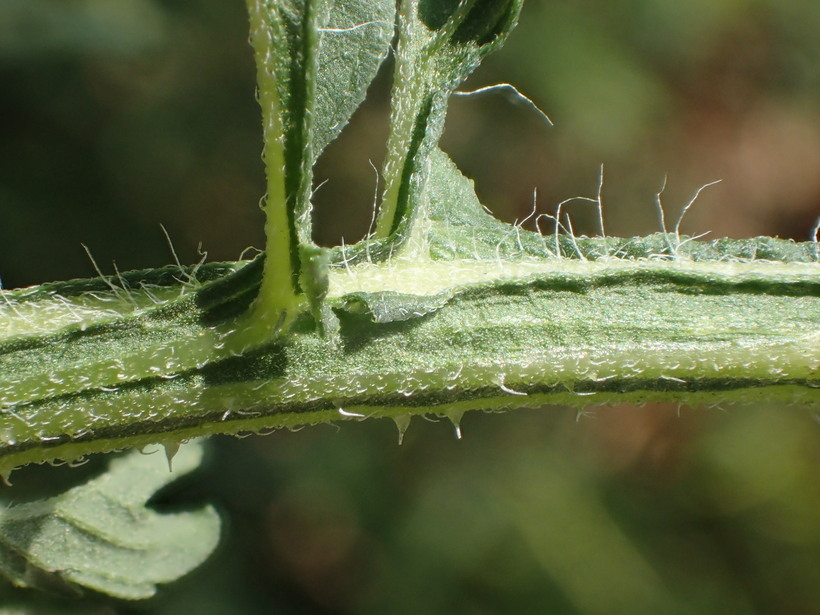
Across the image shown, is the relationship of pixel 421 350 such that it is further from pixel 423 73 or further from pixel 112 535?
pixel 112 535

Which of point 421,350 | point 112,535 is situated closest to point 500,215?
point 112,535

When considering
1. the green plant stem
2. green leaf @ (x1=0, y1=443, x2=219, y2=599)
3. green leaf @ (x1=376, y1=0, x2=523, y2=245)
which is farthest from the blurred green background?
green leaf @ (x1=376, y1=0, x2=523, y2=245)

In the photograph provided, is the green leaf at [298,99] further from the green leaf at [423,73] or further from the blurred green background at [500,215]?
the blurred green background at [500,215]

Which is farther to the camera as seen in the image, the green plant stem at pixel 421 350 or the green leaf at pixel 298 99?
the green plant stem at pixel 421 350

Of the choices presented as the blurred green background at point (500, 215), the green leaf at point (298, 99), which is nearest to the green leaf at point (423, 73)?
the green leaf at point (298, 99)

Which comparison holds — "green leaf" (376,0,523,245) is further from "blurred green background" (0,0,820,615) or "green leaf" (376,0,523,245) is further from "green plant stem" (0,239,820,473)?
"blurred green background" (0,0,820,615)

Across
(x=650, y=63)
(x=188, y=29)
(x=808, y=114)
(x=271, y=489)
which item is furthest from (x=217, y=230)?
(x=808, y=114)
